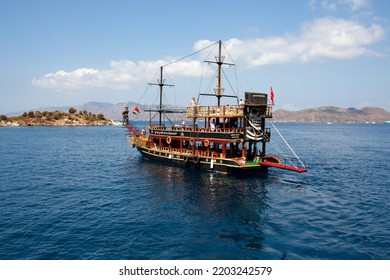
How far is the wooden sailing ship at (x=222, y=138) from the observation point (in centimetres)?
3534

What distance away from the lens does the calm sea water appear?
17047 millimetres

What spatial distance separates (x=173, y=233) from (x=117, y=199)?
9703 mm

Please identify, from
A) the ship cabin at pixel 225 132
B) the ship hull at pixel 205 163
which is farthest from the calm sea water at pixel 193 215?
the ship cabin at pixel 225 132

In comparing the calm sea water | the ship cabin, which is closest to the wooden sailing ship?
the ship cabin

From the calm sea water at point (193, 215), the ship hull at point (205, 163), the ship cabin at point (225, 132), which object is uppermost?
the ship cabin at point (225, 132)

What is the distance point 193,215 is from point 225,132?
15453 millimetres

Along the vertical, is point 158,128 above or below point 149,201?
above

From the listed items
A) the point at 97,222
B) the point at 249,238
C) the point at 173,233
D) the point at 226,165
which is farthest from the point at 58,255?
the point at 226,165

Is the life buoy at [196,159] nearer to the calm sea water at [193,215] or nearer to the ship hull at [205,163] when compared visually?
the ship hull at [205,163]

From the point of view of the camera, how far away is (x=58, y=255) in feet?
53.4

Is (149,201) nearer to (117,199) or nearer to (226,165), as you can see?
(117,199)

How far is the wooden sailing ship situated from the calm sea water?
5.86 feet

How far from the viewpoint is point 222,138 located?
36781 mm

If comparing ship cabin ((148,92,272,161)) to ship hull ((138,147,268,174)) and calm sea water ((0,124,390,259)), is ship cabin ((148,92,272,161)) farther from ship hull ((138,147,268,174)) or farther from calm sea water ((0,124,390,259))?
calm sea water ((0,124,390,259))
